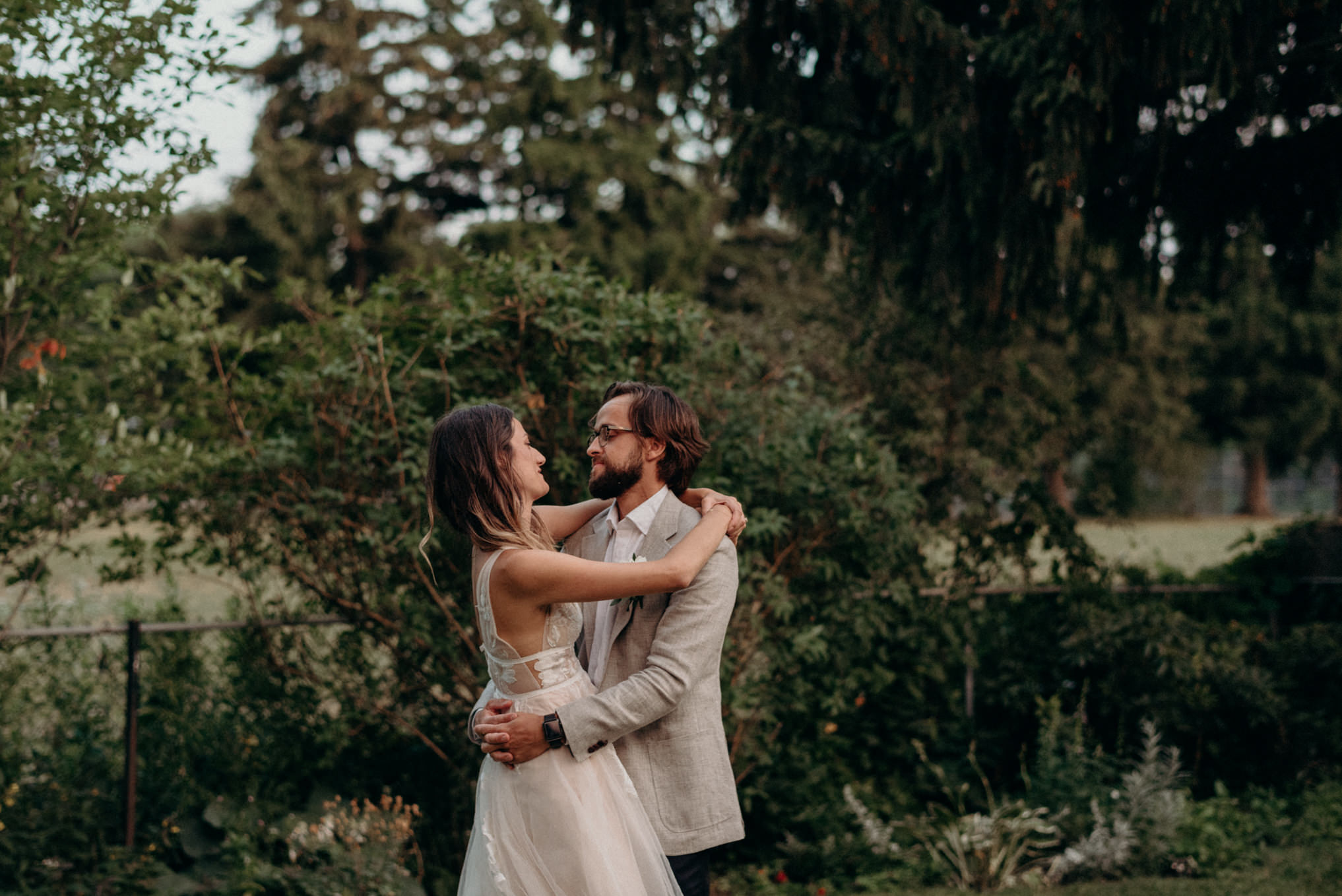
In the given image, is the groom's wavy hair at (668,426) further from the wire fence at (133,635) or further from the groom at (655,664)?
the wire fence at (133,635)

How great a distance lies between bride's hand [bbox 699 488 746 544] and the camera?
2.71m

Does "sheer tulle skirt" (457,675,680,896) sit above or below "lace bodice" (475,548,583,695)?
below

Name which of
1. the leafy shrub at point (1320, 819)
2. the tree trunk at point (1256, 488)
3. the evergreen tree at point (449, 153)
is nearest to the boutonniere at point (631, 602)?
the leafy shrub at point (1320, 819)

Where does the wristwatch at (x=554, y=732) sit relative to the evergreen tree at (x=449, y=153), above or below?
below

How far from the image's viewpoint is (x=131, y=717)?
16.8ft

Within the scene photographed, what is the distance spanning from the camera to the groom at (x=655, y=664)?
8.22ft

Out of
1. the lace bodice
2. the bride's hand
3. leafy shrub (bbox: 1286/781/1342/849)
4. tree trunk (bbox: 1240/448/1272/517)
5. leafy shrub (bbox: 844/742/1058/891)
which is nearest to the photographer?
the lace bodice

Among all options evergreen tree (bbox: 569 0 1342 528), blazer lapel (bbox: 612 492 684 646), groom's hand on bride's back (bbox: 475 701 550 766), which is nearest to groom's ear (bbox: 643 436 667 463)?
blazer lapel (bbox: 612 492 684 646)

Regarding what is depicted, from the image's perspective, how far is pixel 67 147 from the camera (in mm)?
4523

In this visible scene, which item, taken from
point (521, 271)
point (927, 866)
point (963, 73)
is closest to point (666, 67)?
point (963, 73)

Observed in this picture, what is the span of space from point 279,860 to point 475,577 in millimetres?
3136

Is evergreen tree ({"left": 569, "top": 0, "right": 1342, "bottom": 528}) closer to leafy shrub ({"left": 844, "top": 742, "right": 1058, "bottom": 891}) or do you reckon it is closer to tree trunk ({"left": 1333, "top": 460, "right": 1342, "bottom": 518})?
leafy shrub ({"left": 844, "top": 742, "right": 1058, "bottom": 891})

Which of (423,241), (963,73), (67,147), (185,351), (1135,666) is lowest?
(1135,666)

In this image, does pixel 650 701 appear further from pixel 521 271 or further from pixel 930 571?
pixel 930 571
